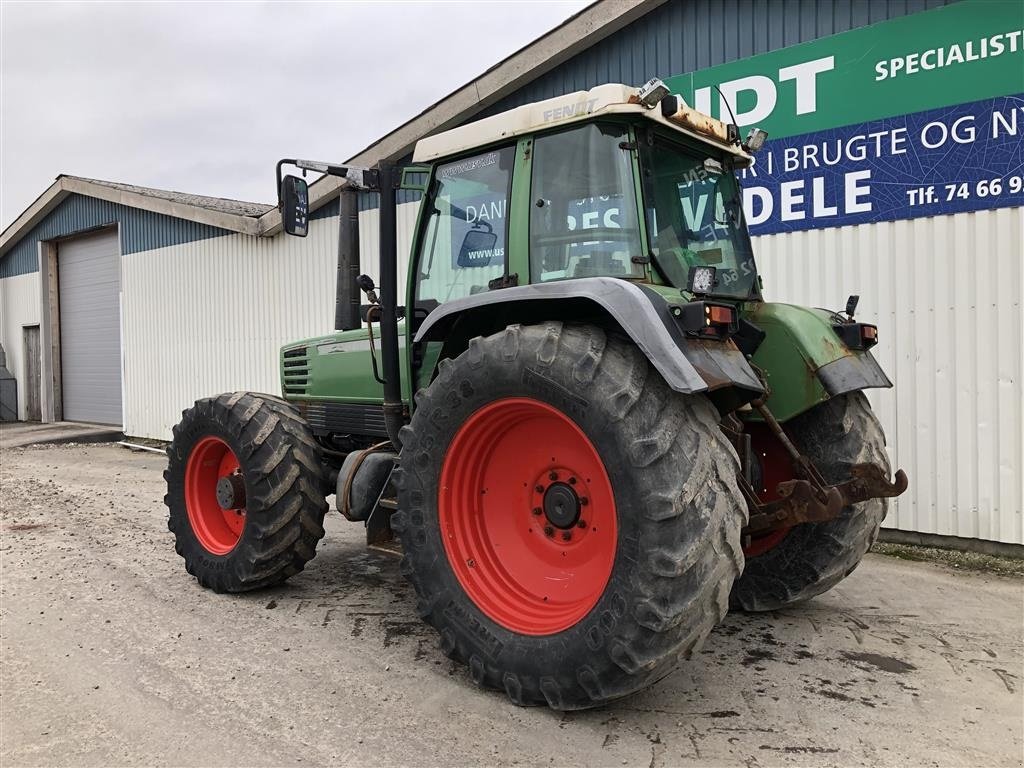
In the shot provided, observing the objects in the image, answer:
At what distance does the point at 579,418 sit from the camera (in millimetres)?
3043

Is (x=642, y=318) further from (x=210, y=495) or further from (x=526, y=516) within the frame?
(x=210, y=495)

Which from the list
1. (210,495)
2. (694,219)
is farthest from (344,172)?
(210,495)

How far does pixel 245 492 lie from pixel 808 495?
130 inches

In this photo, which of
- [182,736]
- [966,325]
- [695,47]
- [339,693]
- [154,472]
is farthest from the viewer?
[154,472]

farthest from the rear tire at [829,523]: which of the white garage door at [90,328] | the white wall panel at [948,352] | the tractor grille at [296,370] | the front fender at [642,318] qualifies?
the white garage door at [90,328]

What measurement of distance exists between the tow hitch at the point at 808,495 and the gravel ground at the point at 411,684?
2.56ft

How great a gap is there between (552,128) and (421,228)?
1.02 m

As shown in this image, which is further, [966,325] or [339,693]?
[966,325]

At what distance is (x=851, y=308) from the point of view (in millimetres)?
4203

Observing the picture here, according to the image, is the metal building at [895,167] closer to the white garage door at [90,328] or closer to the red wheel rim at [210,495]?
the red wheel rim at [210,495]

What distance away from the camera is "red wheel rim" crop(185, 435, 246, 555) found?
198 inches

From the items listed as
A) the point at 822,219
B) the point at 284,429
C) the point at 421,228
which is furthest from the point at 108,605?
the point at 822,219

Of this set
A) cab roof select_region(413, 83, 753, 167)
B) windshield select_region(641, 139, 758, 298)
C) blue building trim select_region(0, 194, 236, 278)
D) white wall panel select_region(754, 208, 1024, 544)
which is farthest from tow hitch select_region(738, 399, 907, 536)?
blue building trim select_region(0, 194, 236, 278)

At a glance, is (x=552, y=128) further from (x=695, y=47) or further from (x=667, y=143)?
(x=695, y=47)
